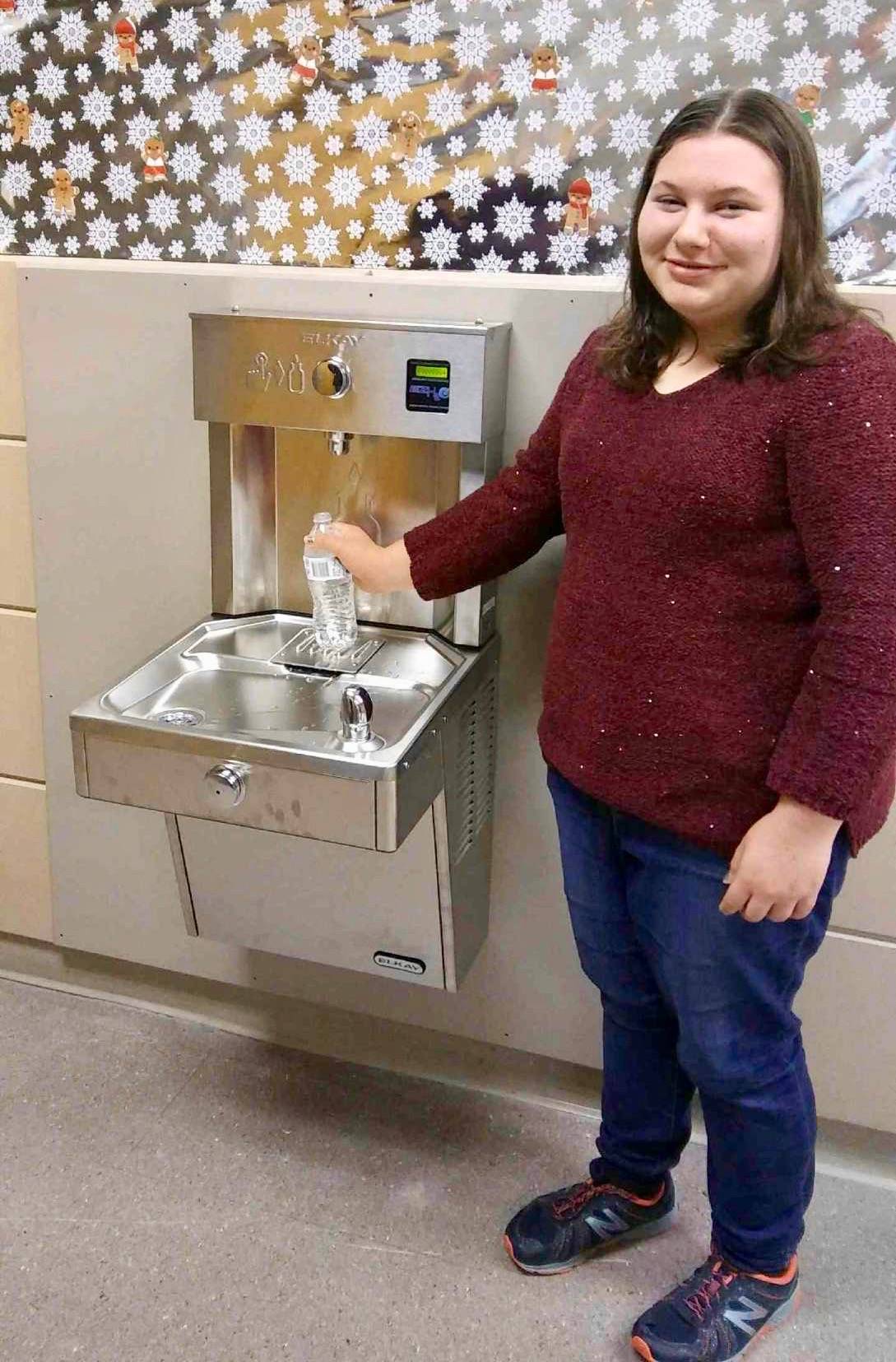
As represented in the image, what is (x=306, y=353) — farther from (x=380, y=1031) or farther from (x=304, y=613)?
(x=380, y=1031)

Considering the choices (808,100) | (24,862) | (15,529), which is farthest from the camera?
(24,862)

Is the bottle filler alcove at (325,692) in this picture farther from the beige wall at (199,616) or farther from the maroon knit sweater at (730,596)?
the maroon knit sweater at (730,596)

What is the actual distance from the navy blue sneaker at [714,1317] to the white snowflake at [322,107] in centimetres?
150

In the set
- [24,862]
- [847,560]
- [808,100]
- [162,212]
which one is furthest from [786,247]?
[24,862]

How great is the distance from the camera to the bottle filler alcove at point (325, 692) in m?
1.22

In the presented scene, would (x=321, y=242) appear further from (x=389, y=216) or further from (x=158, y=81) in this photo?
(x=158, y=81)

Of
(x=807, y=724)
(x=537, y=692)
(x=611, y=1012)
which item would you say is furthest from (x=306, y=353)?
(x=611, y=1012)

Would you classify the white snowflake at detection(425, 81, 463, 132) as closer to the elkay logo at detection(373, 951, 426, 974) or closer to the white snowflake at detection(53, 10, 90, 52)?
the white snowflake at detection(53, 10, 90, 52)

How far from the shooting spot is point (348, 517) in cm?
151

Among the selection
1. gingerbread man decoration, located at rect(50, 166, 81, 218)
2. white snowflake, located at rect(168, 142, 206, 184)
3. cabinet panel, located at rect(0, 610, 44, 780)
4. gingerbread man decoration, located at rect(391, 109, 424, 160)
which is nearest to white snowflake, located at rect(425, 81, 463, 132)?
gingerbread man decoration, located at rect(391, 109, 424, 160)

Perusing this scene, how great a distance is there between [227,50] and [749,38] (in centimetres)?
67

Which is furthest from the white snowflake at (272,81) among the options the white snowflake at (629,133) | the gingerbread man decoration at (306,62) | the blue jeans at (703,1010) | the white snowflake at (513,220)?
the blue jeans at (703,1010)

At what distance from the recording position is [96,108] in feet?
5.24

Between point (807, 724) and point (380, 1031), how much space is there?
1.05m
